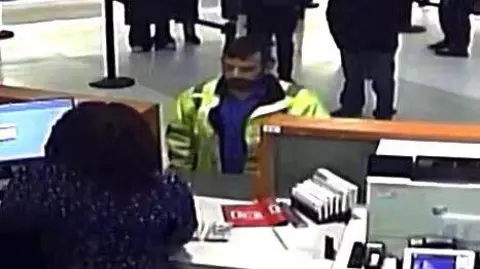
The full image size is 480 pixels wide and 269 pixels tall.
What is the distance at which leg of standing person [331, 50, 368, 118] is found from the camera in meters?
5.66

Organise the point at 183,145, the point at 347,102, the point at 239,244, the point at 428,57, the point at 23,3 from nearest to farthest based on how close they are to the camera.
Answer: the point at 239,244
the point at 183,145
the point at 347,102
the point at 428,57
the point at 23,3

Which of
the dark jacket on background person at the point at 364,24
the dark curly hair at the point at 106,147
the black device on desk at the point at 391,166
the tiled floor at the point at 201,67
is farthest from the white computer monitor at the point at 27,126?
the tiled floor at the point at 201,67

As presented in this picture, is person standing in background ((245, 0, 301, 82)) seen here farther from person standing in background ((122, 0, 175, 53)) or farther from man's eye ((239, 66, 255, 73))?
man's eye ((239, 66, 255, 73))

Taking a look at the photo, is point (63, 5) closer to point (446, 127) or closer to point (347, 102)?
point (347, 102)

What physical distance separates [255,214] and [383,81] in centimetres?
328

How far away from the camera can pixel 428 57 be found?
23.1 ft

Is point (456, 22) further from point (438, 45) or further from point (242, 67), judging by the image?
point (242, 67)

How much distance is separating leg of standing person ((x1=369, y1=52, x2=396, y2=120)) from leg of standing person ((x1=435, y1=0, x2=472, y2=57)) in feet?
4.44

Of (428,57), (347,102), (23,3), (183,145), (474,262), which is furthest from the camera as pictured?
(23,3)

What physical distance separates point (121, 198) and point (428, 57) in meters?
5.06

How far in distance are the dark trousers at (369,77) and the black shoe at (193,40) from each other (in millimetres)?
1953

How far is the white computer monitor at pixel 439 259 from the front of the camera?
6.83 ft

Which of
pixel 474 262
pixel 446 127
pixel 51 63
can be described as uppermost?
pixel 446 127

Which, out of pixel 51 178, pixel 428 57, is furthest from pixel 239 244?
pixel 428 57
